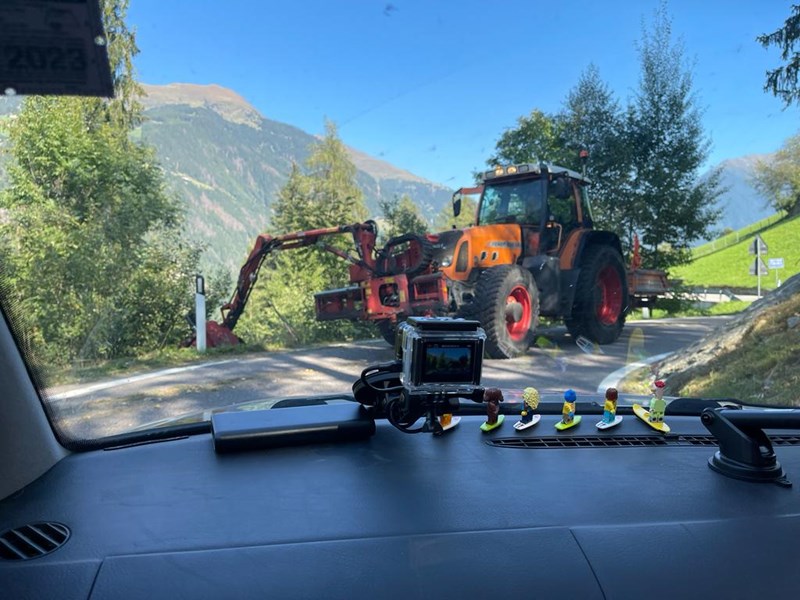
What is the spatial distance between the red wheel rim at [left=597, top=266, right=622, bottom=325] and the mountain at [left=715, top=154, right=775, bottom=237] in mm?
1305

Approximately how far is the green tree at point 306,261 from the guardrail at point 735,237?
10.6 ft

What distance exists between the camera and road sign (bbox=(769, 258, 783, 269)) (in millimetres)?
4624

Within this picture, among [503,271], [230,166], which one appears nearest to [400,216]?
[230,166]

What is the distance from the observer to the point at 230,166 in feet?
13.1

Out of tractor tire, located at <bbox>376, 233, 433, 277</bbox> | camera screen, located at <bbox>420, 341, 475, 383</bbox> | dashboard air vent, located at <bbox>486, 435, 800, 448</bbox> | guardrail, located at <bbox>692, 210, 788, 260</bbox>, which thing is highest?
guardrail, located at <bbox>692, 210, 788, 260</bbox>

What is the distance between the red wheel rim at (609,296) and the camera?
6.73m

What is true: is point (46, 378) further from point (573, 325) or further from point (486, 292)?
point (573, 325)

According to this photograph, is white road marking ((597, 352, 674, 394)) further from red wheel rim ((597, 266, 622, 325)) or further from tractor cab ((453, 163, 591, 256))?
tractor cab ((453, 163, 591, 256))

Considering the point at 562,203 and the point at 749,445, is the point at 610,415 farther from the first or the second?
the point at 562,203

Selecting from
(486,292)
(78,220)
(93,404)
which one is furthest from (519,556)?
(486,292)

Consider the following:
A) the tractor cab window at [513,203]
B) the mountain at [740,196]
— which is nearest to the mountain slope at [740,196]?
the mountain at [740,196]

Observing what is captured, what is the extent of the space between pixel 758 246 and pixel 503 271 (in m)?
2.51

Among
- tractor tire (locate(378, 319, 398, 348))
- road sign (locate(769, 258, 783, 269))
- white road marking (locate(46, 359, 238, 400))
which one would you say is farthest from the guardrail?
white road marking (locate(46, 359, 238, 400))

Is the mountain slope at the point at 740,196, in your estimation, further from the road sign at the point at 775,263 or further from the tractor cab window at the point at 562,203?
the tractor cab window at the point at 562,203
